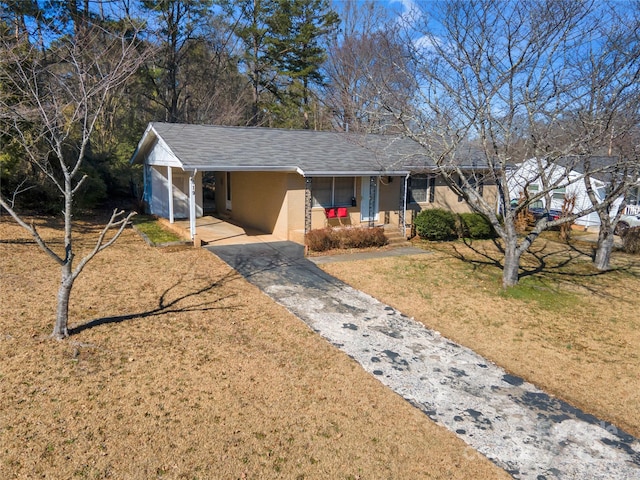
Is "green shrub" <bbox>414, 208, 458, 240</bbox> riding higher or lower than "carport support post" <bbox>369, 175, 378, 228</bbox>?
lower

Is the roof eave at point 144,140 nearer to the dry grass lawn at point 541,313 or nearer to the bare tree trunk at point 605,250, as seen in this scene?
the dry grass lawn at point 541,313

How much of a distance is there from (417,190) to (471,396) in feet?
43.7

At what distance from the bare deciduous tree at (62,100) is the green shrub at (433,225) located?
9852mm

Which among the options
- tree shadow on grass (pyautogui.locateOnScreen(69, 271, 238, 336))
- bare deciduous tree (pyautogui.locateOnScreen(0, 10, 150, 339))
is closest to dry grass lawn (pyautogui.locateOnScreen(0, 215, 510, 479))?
tree shadow on grass (pyautogui.locateOnScreen(69, 271, 238, 336))

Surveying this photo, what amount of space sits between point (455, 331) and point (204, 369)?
448 centimetres

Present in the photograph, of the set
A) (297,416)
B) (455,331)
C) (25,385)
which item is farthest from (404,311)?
(25,385)

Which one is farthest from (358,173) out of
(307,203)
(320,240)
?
(320,240)

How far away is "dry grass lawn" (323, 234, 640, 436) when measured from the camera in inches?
249

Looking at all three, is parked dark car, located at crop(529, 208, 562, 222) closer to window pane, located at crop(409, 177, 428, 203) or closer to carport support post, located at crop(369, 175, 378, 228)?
window pane, located at crop(409, 177, 428, 203)

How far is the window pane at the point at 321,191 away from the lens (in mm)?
14961

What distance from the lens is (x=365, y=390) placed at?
18.7 feet

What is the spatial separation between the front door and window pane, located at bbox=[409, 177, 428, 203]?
2317 mm

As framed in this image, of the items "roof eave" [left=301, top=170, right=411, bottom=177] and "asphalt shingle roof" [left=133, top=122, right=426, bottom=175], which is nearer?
"asphalt shingle roof" [left=133, top=122, right=426, bottom=175]

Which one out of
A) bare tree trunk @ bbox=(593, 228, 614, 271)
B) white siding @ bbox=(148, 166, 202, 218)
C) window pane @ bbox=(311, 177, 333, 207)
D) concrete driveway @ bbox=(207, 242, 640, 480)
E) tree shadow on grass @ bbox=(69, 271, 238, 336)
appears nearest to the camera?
concrete driveway @ bbox=(207, 242, 640, 480)
